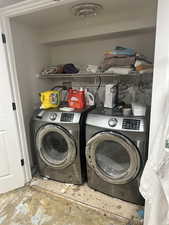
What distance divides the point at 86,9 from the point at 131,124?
1344 mm

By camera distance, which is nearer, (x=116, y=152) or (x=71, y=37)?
(x=116, y=152)

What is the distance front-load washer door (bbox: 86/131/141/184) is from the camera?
4.84ft

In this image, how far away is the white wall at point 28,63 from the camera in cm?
200

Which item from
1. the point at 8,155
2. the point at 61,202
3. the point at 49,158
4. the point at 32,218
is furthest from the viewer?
the point at 49,158

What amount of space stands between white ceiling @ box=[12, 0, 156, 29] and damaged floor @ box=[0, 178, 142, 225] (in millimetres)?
2117

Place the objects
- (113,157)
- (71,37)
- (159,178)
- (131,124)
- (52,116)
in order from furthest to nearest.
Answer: (71,37) → (52,116) → (113,157) → (131,124) → (159,178)

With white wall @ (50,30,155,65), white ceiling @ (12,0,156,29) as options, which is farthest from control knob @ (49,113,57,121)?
white ceiling @ (12,0,156,29)

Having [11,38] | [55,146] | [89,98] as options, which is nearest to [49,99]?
[89,98]

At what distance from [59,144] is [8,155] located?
0.63 metres

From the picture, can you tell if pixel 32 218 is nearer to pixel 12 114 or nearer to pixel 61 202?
pixel 61 202

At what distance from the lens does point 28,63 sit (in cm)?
218

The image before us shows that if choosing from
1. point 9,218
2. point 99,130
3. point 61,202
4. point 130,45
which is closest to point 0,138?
point 9,218

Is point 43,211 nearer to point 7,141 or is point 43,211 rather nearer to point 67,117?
point 7,141

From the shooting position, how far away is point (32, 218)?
1534 mm
